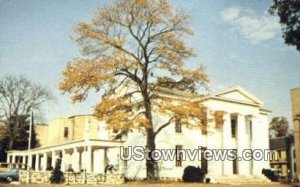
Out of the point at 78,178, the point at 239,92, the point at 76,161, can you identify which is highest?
the point at 239,92

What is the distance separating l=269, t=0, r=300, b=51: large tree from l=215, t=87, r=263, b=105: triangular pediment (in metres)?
12.7

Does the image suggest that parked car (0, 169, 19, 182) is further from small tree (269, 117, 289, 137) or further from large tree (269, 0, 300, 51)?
small tree (269, 117, 289, 137)

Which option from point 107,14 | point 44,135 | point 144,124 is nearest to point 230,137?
point 144,124

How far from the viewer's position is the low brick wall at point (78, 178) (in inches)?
731

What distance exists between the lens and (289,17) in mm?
12047

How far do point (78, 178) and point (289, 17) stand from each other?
12.2m

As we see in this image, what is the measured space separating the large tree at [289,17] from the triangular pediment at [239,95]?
1275 centimetres

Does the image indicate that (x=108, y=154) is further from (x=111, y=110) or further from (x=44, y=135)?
(x=44, y=135)

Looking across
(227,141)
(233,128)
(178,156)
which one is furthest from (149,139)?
(233,128)

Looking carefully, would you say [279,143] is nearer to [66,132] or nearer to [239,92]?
[239,92]

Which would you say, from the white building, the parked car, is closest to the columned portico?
the white building

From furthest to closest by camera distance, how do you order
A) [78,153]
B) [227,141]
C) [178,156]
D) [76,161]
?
[76,161], [78,153], [227,141], [178,156]

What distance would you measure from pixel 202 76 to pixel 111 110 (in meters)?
4.65

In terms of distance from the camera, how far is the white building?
23.8m
